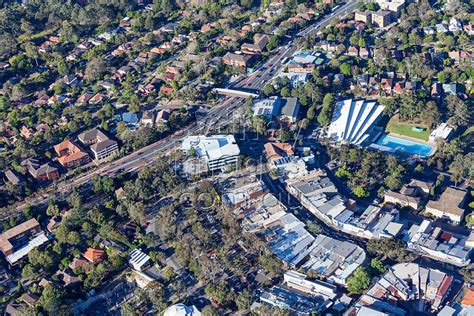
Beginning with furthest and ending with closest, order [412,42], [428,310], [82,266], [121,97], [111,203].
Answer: [412,42] → [121,97] → [111,203] → [82,266] → [428,310]

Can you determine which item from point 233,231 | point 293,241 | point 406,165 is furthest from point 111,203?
point 406,165

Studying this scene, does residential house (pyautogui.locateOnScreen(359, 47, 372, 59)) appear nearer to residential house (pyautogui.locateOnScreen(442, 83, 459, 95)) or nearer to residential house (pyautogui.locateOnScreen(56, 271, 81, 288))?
residential house (pyautogui.locateOnScreen(442, 83, 459, 95))

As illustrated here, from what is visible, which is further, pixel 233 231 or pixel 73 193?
pixel 73 193

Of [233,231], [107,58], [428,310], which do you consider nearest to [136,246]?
[233,231]

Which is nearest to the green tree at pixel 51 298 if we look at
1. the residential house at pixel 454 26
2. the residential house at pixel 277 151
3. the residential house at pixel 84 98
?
the residential house at pixel 277 151

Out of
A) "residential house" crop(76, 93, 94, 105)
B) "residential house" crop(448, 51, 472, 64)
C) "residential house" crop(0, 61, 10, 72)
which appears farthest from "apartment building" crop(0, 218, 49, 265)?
"residential house" crop(448, 51, 472, 64)

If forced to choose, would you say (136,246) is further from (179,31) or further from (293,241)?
(179,31)

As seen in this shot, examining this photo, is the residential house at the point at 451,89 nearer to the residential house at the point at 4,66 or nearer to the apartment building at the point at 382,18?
the apartment building at the point at 382,18

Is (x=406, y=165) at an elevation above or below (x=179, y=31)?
Answer: below

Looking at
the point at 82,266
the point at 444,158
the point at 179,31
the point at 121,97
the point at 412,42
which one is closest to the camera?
the point at 82,266
